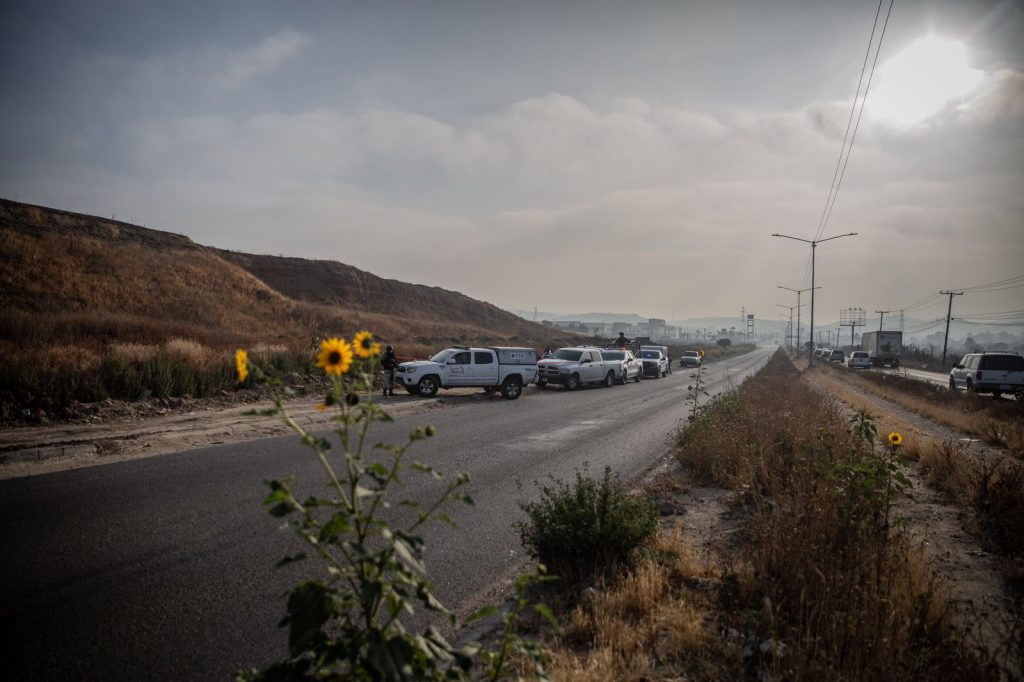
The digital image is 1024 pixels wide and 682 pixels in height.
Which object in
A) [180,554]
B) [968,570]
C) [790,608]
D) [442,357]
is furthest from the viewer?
[442,357]

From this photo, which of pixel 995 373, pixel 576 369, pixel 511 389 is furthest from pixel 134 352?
pixel 995 373

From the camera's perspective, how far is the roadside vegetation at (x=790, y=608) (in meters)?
3.08

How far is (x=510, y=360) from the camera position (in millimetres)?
21625

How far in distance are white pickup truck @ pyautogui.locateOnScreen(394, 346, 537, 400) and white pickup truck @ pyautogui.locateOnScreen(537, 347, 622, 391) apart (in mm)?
3691

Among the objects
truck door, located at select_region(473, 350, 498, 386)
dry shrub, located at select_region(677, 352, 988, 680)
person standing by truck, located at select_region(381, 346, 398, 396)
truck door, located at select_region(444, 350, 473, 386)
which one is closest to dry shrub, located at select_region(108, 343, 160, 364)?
person standing by truck, located at select_region(381, 346, 398, 396)

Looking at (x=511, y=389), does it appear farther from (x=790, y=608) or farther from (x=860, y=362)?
(x=860, y=362)

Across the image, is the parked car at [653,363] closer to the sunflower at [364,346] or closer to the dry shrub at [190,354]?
the dry shrub at [190,354]

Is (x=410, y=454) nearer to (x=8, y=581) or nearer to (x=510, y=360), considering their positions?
(x=8, y=581)

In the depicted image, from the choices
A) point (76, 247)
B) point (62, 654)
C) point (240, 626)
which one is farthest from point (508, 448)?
point (76, 247)

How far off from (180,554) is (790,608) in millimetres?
5463

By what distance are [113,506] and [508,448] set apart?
21.5ft

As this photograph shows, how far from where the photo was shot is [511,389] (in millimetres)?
21031

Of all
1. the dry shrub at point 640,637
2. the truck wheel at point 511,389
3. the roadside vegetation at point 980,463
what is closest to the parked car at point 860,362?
the roadside vegetation at point 980,463

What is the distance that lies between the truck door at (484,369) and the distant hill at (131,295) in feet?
35.2
